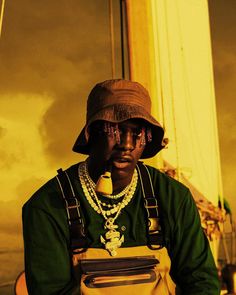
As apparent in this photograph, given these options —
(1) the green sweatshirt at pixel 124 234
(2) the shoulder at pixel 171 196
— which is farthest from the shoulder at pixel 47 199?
(2) the shoulder at pixel 171 196

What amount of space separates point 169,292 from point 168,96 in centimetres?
231

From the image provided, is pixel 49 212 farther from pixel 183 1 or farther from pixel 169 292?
pixel 183 1

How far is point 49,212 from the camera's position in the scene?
3.60 feet

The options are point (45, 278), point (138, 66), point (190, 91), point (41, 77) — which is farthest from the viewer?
point (41, 77)

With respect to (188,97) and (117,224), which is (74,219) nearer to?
(117,224)

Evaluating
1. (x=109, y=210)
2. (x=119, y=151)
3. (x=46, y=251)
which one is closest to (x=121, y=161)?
(x=119, y=151)

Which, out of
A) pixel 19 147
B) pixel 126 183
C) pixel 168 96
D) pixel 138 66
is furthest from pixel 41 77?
pixel 126 183

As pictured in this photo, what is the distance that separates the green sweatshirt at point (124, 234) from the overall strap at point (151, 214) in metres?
0.02

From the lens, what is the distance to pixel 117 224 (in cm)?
114

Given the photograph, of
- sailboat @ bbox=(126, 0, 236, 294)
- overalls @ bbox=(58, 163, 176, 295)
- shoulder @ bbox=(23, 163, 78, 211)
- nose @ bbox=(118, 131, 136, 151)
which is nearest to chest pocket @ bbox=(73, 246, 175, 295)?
overalls @ bbox=(58, 163, 176, 295)

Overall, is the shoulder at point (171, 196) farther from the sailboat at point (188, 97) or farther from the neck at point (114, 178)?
the sailboat at point (188, 97)

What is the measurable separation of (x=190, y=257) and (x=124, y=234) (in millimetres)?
152

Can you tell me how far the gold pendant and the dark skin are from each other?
0.28 feet

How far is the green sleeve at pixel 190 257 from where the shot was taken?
112cm
